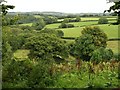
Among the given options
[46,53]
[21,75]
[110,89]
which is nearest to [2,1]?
[21,75]

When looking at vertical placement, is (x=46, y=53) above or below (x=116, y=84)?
below

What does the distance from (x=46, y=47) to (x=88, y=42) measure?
10299 millimetres

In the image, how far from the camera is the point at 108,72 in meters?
15.5

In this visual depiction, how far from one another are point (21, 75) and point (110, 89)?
169 inches

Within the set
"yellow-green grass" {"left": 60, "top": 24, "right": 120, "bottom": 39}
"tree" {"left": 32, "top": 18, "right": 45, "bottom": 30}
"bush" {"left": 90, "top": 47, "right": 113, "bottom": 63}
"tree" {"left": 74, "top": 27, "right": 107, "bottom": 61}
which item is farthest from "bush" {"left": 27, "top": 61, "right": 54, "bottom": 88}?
"tree" {"left": 32, "top": 18, "right": 45, "bottom": 30}

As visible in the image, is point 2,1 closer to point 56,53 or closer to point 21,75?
point 21,75

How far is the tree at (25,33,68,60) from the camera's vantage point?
66.6 m

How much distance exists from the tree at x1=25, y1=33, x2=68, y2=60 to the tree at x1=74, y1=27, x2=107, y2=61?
3300 millimetres

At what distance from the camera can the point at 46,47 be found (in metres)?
69.9

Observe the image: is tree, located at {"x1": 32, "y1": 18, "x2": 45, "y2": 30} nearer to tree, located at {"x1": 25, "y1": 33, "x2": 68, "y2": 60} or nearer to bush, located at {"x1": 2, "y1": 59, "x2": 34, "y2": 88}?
tree, located at {"x1": 25, "y1": 33, "x2": 68, "y2": 60}

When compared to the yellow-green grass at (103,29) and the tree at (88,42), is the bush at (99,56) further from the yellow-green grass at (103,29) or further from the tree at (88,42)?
the yellow-green grass at (103,29)

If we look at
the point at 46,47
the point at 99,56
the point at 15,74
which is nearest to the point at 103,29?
the point at 46,47

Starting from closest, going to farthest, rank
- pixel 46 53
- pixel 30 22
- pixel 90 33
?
1. pixel 46 53
2. pixel 90 33
3. pixel 30 22

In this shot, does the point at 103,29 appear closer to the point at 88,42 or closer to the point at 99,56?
the point at 88,42
